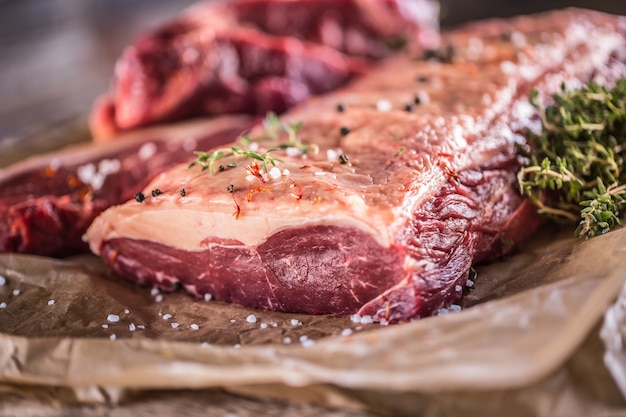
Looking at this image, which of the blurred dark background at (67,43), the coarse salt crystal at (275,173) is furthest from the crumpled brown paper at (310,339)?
the blurred dark background at (67,43)

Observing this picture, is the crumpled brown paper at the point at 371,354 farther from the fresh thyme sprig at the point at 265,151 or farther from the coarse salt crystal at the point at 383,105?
the coarse salt crystal at the point at 383,105

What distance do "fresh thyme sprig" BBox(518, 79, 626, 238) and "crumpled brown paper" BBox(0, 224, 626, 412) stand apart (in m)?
0.16

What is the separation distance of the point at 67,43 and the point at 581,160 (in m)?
8.18

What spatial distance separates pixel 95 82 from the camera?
7.74 m

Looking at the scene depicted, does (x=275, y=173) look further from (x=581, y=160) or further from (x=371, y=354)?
(x=581, y=160)

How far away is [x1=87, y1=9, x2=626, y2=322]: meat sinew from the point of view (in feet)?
9.23

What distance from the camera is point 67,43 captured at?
970 cm

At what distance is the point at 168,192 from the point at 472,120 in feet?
4.97

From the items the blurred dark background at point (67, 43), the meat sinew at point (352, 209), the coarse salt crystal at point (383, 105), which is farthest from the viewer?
the blurred dark background at point (67, 43)

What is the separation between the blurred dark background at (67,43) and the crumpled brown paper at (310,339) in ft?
9.21

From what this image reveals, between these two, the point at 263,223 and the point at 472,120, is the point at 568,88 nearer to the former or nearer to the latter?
the point at 472,120

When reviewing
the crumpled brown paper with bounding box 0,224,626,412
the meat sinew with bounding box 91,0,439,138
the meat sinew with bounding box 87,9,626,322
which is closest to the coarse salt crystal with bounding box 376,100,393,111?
the meat sinew with bounding box 87,9,626,322

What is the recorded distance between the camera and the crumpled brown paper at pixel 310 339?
2.29 meters

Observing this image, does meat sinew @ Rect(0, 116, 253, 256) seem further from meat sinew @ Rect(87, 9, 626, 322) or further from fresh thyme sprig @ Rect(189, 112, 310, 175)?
fresh thyme sprig @ Rect(189, 112, 310, 175)
